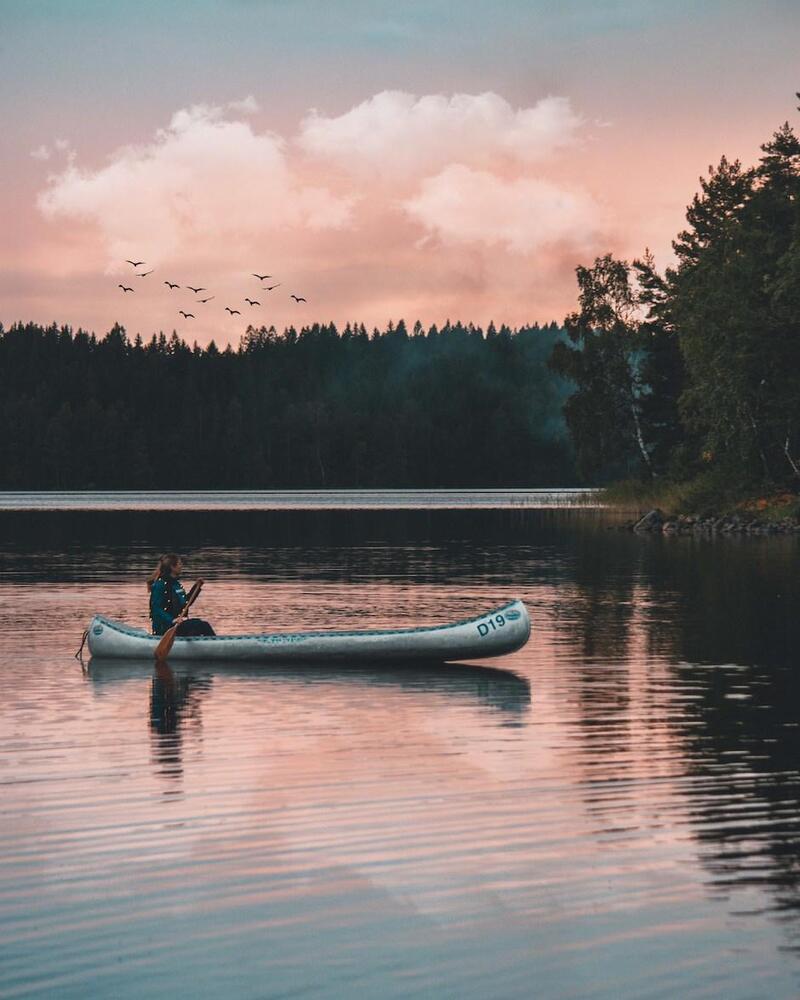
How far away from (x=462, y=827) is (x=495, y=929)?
3152 mm

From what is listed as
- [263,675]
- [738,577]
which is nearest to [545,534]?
[738,577]

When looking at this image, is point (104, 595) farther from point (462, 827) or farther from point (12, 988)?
point (12, 988)

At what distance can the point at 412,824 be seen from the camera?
15.0 metres

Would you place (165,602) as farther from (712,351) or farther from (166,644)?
(712,351)

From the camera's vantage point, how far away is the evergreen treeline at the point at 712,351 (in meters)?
85.8

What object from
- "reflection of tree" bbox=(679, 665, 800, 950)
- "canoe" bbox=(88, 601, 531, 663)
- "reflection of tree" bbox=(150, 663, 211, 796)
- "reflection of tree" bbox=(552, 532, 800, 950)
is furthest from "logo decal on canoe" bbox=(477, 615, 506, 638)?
"reflection of tree" bbox=(150, 663, 211, 796)

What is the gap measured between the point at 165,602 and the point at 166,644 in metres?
0.84

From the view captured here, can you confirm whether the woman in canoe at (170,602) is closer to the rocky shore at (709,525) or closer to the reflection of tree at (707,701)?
the reflection of tree at (707,701)

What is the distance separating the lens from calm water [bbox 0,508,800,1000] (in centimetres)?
1101

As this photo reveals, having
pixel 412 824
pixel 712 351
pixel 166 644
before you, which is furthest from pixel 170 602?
pixel 712 351

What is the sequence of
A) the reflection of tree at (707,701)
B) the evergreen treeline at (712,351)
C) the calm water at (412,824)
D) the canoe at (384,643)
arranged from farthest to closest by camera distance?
the evergreen treeline at (712,351), the canoe at (384,643), the reflection of tree at (707,701), the calm water at (412,824)

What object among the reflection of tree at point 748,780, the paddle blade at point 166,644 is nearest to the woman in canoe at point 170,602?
the paddle blade at point 166,644

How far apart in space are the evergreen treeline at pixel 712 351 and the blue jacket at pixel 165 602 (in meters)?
55.3

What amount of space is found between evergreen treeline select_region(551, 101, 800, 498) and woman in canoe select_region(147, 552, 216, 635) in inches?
2175
